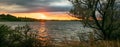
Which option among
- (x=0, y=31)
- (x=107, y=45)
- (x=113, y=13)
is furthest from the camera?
(x=113, y=13)

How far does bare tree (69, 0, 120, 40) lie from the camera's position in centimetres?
1947

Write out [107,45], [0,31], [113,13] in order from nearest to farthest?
[107,45]
[0,31]
[113,13]

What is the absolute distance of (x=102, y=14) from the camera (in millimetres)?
19734

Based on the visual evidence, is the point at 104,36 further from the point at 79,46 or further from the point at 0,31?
the point at 0,31

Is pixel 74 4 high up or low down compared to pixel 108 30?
up

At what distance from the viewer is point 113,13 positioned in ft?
63.8

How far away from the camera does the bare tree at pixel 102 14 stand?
19469 mm

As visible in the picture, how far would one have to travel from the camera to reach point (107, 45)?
13.8 meters

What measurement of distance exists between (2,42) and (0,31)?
1.96 feet

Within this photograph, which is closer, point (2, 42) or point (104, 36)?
point (2, 42)

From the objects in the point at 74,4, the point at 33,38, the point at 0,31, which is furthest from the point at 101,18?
the point at 0,31

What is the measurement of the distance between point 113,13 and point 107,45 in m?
6.04

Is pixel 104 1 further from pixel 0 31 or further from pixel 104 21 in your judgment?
pixel 0 31

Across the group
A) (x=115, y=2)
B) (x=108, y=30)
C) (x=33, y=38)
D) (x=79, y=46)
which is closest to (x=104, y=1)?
(x=115, y=2)
